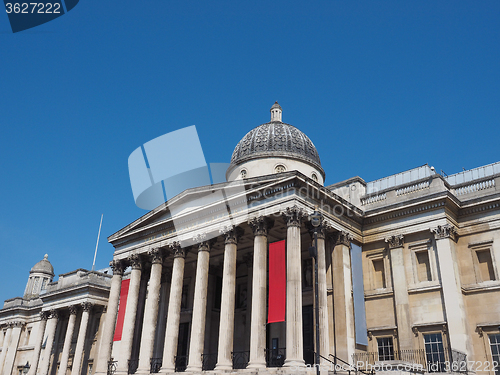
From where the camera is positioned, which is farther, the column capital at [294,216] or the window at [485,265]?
the window at [485,265]

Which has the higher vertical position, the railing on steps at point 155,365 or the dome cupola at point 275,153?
the dome cupola at point 275,153

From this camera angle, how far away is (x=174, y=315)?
2589 cm

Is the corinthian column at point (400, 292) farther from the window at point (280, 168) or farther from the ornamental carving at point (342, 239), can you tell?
the window at point (280, 168)

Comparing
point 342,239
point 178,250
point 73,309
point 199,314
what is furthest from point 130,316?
point 73,309

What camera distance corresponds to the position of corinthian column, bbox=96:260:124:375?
91.4 ft

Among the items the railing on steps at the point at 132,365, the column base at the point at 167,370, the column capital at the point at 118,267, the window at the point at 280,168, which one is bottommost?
the column base at the point at 167,370

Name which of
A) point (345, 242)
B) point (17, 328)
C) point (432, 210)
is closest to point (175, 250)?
point (345, 242)

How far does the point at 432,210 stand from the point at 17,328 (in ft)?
146

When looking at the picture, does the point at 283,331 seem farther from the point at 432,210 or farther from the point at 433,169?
the point at 433,169

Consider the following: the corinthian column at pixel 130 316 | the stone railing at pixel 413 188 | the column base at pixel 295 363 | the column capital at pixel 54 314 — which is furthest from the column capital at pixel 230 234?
the column capital at pixel 54 314

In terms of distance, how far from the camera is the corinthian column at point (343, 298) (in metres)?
22.1

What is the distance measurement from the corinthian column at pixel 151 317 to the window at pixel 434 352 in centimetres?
1498

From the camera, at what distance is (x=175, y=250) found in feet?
90.5

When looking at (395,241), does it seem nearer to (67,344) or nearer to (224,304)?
(224,304)
